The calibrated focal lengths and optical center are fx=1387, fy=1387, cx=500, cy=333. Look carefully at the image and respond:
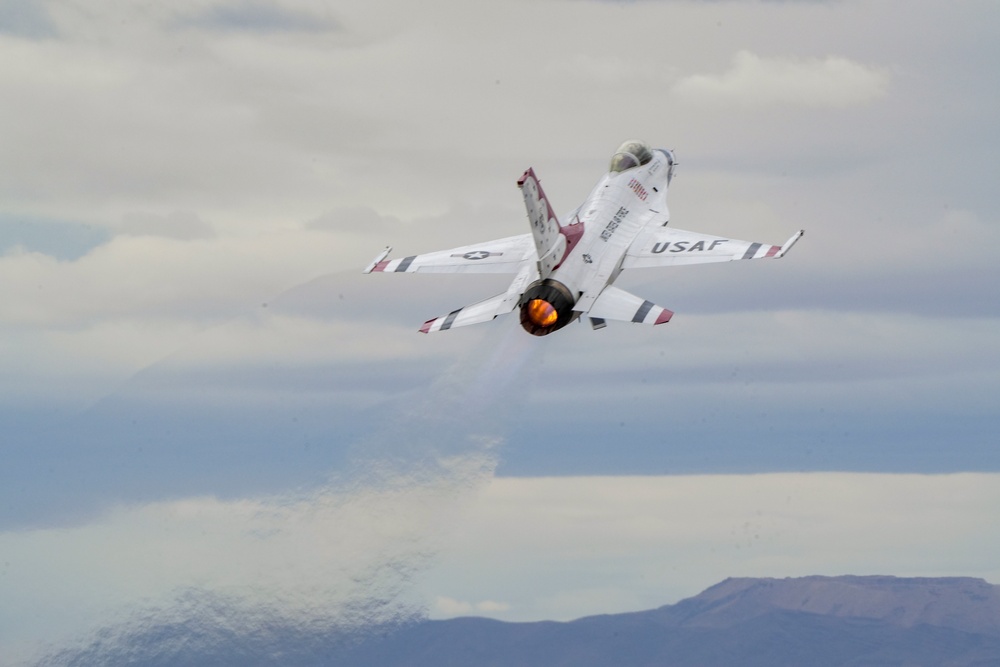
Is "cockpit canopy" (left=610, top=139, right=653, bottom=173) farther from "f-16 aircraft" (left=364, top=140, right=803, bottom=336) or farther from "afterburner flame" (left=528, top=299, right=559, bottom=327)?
"afterburner flame" (left=528, top=299, right=559, bottom=327)

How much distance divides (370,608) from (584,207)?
2168cm

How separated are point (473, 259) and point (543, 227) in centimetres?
768

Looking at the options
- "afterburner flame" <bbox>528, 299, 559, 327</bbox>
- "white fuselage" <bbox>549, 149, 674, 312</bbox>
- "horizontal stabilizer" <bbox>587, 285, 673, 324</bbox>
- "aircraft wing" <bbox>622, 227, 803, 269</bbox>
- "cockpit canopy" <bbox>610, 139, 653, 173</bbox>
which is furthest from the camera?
"cockpit canopy" <bbox>610, 139, 653, 173</bbox>

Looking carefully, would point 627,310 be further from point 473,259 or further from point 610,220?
point 473,259

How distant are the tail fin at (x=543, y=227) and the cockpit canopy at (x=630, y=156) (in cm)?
1179

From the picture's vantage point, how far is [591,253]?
55000 mm

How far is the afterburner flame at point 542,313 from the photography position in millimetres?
51156

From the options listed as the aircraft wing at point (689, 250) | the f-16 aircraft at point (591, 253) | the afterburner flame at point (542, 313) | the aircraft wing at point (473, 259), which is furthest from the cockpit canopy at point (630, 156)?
the afterburner flame at point (542, 313)

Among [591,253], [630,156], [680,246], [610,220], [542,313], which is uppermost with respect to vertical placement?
[630,156]

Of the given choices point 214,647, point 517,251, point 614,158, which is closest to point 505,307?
point 517,251

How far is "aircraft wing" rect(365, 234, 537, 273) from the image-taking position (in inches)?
2287

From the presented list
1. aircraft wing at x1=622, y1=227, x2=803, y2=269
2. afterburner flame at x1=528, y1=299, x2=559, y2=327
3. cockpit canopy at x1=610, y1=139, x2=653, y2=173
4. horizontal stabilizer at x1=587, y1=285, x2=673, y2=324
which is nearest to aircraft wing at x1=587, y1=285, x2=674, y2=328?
horizontal stabilizer at x1=587, y1=285, x2=673, y2=324

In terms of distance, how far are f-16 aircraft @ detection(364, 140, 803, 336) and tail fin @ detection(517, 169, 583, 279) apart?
4cm

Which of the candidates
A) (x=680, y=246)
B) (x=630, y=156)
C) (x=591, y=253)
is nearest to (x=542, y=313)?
(x=591, y=253)
